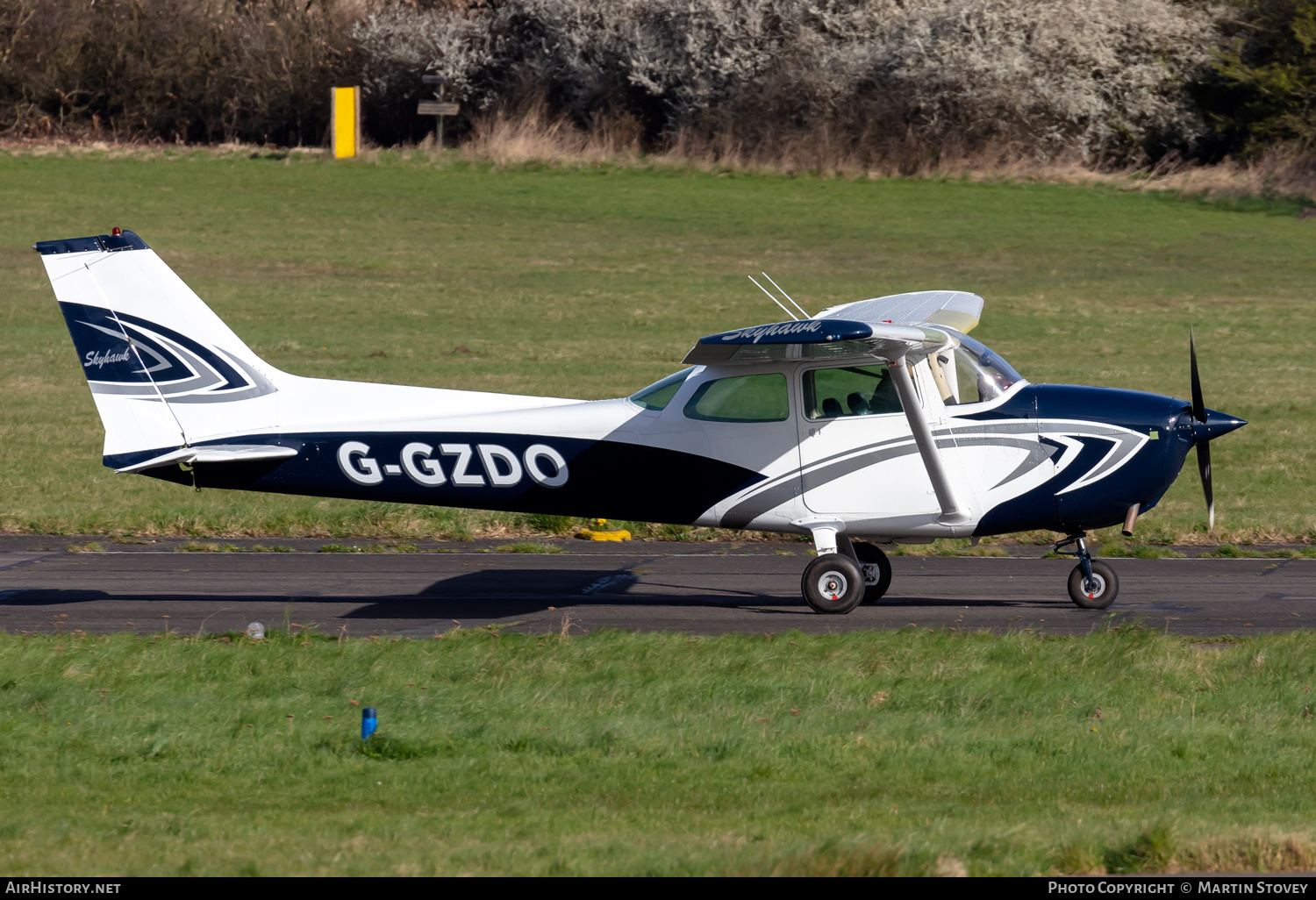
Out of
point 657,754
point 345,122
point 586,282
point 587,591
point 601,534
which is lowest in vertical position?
point 601,534

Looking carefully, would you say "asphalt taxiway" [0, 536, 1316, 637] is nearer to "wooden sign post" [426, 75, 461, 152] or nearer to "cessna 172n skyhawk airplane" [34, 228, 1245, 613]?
"cessna 172n skyhawk airplane" [34, 228, 1245, 613]

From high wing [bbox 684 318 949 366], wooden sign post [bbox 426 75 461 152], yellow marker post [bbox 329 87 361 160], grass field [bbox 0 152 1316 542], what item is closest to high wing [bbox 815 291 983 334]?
high wing [bbox 684 318 949 366]

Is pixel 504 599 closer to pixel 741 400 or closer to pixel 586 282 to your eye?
pixel 741 400

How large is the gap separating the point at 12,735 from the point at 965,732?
5267 mm

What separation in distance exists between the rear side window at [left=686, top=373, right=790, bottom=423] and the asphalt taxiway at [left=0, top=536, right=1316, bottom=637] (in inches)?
64.6

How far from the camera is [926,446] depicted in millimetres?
11312

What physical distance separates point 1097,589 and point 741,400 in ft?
10.9

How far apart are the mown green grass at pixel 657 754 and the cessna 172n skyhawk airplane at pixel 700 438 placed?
5.01 feet

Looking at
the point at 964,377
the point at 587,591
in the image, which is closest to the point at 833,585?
the point at 964,377

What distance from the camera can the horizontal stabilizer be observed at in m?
11.9

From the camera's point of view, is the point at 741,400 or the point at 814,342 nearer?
the point at 814,342

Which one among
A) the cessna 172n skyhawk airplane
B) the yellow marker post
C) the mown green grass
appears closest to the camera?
the mown green grass

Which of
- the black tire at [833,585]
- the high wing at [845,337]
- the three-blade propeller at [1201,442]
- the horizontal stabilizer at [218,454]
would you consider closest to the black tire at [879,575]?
the black tire at [833,585]
